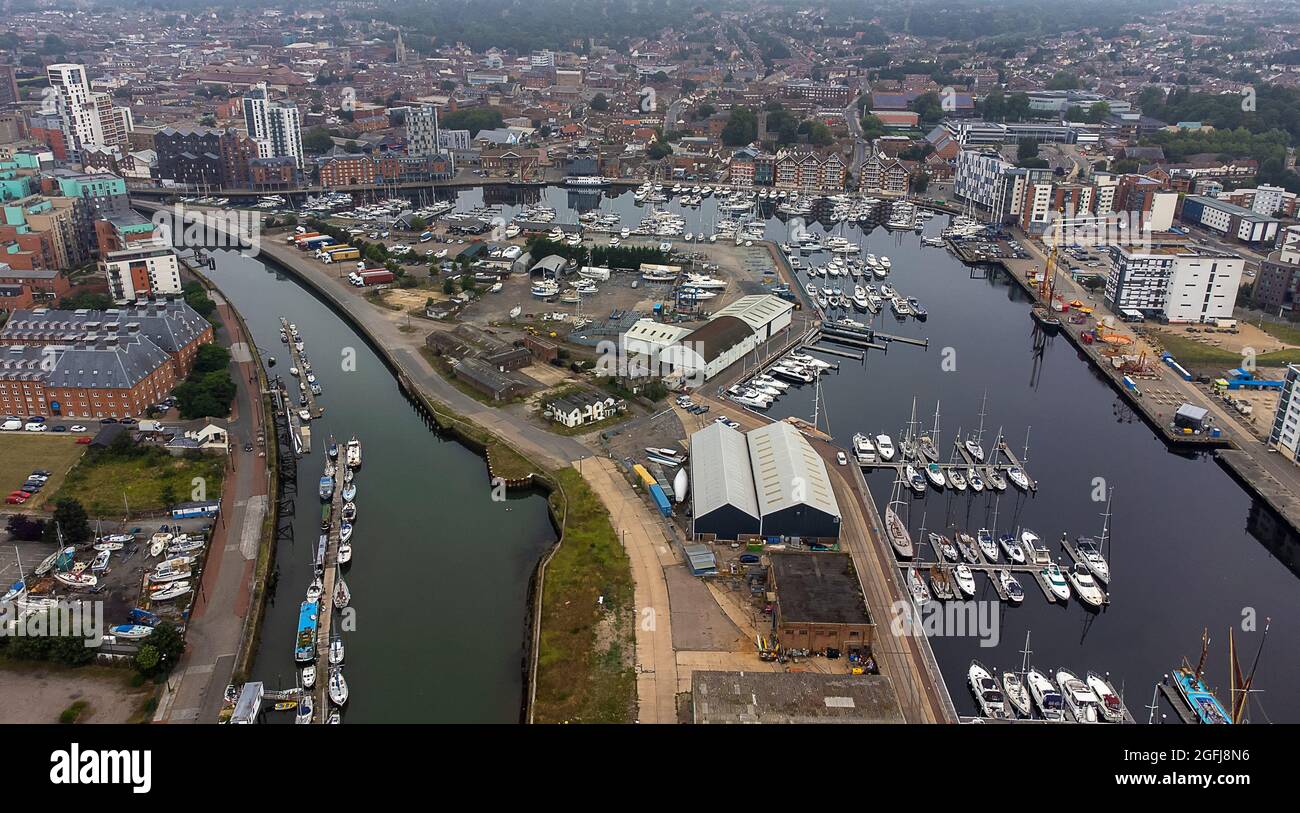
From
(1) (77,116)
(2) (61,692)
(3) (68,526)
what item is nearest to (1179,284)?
(3) (68,526)

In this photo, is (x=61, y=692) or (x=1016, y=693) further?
(x=1016, y=693)

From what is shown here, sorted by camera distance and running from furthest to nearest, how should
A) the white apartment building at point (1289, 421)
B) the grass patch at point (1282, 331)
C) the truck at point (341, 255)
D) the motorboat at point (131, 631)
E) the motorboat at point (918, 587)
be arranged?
the truck at point (341, 255)
the grass patch at point (1282, 331)
the white apartment building at point (1289, 421)
the motorboat at point (918, 587)
the motorboat at point (131, 631)

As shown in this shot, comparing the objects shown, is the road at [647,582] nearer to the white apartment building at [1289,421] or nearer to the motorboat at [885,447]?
the motorboat at [885,447]

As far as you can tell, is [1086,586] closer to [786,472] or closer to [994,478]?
[994,478]

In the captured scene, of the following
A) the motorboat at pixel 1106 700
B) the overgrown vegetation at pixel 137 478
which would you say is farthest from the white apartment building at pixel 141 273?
the motorboat at pixel 1106 700

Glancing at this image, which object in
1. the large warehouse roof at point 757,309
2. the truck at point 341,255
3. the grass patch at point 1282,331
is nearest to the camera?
the large warehouse roof at point 757,309

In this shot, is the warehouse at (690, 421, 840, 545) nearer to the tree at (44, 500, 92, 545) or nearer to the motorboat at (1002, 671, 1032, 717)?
the motorboat at (1002, 671, 1032, 717)
